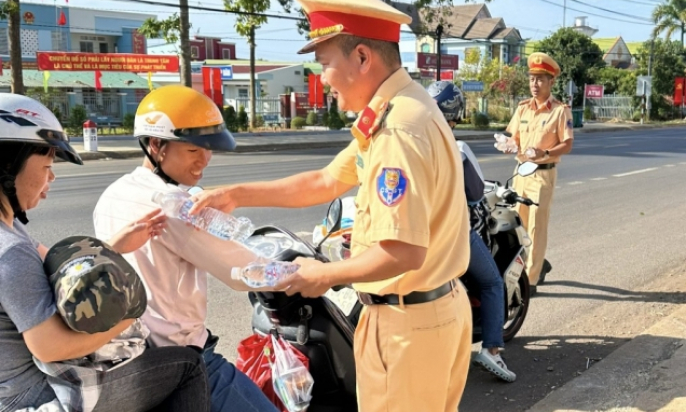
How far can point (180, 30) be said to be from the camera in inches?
855

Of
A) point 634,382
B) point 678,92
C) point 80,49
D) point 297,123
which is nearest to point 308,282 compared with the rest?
point 634,382

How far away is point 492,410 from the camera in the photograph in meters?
3.92

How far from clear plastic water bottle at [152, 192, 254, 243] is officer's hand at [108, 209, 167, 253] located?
5 cm

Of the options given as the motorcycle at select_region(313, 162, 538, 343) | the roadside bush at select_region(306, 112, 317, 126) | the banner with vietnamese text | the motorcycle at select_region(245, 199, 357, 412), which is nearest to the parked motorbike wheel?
the motorcycle at select_region(313, 162, 538, 343)

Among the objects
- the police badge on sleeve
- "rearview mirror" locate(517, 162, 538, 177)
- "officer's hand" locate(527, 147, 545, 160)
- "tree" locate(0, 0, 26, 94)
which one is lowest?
"rearview mirror" locate(517, 162, 538, 177)

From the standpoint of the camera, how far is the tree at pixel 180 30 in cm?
2152

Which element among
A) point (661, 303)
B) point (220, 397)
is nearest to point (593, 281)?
point (661, 303)

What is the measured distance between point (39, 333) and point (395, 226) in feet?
3.23

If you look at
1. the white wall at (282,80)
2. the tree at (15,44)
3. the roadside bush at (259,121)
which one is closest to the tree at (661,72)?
the white wall at (282,80)

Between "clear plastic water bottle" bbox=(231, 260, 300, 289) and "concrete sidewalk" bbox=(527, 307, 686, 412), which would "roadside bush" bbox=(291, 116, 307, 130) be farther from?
"clear plastic water bottle" bbox=(231, 260, 300, 289)

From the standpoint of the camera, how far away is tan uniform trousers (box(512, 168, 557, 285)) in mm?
6215

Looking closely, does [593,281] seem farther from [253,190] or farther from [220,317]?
[253,190]

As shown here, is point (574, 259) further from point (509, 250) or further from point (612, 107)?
point (612, 107)

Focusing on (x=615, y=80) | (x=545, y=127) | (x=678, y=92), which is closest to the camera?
(x=545, y=127)
